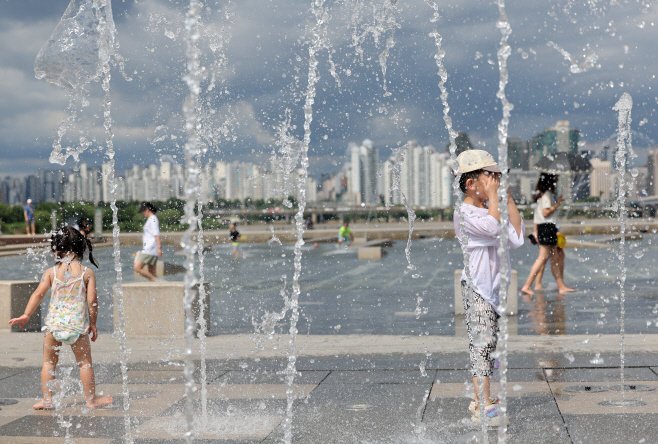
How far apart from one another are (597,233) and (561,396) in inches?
1668

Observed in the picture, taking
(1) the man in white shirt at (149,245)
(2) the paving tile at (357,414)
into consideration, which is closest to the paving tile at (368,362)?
(2) the paving tile at (357,414)

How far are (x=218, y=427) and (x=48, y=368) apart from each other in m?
1.44

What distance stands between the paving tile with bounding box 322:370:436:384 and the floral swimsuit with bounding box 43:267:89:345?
1900 millimetres

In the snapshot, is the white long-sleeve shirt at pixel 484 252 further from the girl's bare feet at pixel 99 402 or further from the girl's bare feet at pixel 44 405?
the girl's bare feet at pixel 44 405

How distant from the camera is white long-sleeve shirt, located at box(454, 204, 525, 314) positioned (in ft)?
14.0

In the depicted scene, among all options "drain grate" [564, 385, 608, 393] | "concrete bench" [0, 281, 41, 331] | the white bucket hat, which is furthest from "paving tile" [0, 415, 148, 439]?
"concrete bench" [0, 281, 41, 331]

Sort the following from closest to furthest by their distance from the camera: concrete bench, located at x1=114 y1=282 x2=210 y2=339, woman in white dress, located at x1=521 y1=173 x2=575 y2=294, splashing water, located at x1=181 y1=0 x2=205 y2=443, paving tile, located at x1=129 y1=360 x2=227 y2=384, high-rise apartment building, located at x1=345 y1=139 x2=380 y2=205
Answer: splashing water, located at x1=181 y1=0 x2=205 y2=443 → paving tile, located at x1=129 y1=360 x2=227 y2=384 → concrete bench, located at x1=114 y1=282 x2=210 y2=339 → woman in white dress, located at x1=521 y1=173 x2=575 y2=294 → high-rise apartment building, located at x1=345 y1=139 x2=380 y2=205

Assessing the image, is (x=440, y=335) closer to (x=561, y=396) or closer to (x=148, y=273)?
(x=561, y=396)

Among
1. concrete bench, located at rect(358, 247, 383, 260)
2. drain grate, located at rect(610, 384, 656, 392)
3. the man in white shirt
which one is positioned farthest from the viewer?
concrete bench, located at rect(358, 247, 383, 260)

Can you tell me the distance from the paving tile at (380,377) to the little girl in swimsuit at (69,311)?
5.82 ft

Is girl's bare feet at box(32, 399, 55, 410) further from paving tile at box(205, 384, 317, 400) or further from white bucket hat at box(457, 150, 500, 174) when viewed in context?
white bucket hat at box(457, 150, 500, 174)

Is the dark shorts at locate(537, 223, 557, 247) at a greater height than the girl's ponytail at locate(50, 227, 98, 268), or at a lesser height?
lesser

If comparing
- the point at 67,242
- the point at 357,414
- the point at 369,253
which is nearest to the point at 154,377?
the point at 67,242

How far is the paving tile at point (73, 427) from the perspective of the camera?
4.28 m
